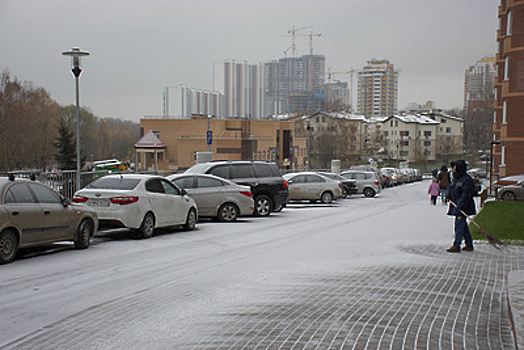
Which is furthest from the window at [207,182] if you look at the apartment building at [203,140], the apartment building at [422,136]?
the apartment building at [422,136]

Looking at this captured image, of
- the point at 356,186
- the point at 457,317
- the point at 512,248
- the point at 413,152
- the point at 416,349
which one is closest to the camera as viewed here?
the point at 416,349

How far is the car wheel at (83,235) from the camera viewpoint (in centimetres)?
1166

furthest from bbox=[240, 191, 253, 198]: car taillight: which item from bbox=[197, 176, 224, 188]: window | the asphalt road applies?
the asphalt road

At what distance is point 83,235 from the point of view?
11766mm

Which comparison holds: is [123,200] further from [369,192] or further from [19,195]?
[369,192]

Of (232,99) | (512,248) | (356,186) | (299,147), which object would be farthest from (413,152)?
(512,248)

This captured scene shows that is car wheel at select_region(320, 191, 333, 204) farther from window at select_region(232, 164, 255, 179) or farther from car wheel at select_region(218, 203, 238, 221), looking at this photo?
car wheel at select_region(218, 203, 238, 221)

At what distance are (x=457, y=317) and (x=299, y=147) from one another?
99.2m

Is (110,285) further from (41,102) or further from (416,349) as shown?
(41,102)

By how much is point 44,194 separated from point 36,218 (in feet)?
2.36

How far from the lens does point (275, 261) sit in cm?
1032

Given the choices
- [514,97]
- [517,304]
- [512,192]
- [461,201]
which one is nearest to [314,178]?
[512,192]

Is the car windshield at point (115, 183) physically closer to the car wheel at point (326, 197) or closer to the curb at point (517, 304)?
the curb at point (517, 304)

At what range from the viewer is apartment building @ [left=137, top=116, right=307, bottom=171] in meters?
89.4
